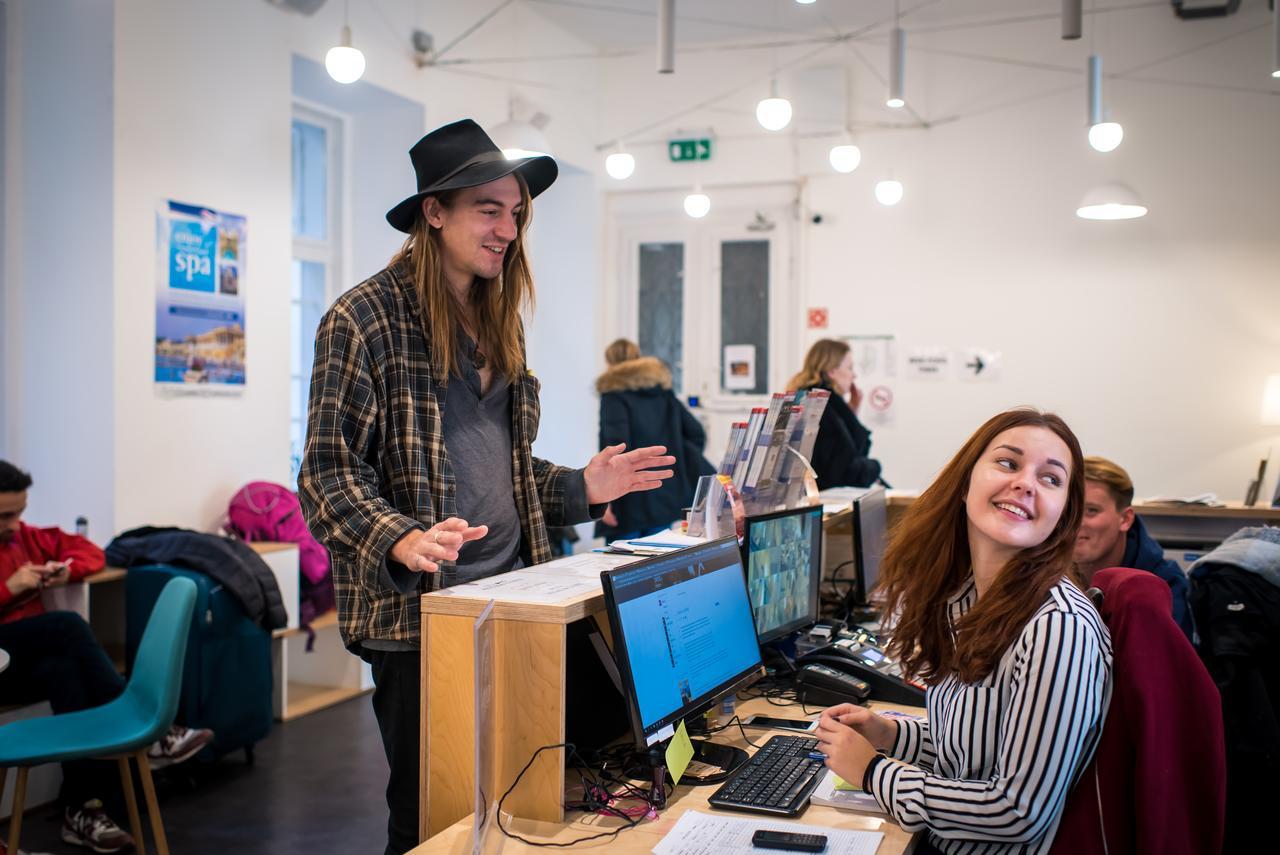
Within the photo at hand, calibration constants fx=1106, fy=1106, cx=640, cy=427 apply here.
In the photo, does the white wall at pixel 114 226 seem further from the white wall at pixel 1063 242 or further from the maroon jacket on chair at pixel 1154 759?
the white wall at pixel 1063 242

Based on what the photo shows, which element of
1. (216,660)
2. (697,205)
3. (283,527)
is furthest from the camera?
(697,205)

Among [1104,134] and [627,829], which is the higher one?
[1104,134]

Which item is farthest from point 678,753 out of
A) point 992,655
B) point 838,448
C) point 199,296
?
point 199,296

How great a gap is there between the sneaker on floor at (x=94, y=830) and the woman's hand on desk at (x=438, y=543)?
7.65 ft

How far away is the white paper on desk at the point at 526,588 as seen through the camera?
1615 mm

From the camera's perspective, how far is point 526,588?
1.70m

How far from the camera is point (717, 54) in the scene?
773 cm

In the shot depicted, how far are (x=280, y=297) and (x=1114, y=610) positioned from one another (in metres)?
4.23

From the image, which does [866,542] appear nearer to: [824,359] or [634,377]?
[824,359]

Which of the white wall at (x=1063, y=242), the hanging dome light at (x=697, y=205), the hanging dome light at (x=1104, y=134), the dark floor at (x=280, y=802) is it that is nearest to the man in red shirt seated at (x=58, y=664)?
the dark floor at (x=280, y=802)

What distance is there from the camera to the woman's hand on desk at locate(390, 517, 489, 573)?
1545 millimetres

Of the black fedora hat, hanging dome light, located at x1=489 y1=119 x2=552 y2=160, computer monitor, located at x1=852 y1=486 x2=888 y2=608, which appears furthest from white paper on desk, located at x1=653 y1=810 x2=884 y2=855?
hanging dome light, located at x1=489 y1=119 x2=552 y2=160

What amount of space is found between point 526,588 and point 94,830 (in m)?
2.38

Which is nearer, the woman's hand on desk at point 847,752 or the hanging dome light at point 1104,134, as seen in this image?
the woman's hand on desk at point 847,752
